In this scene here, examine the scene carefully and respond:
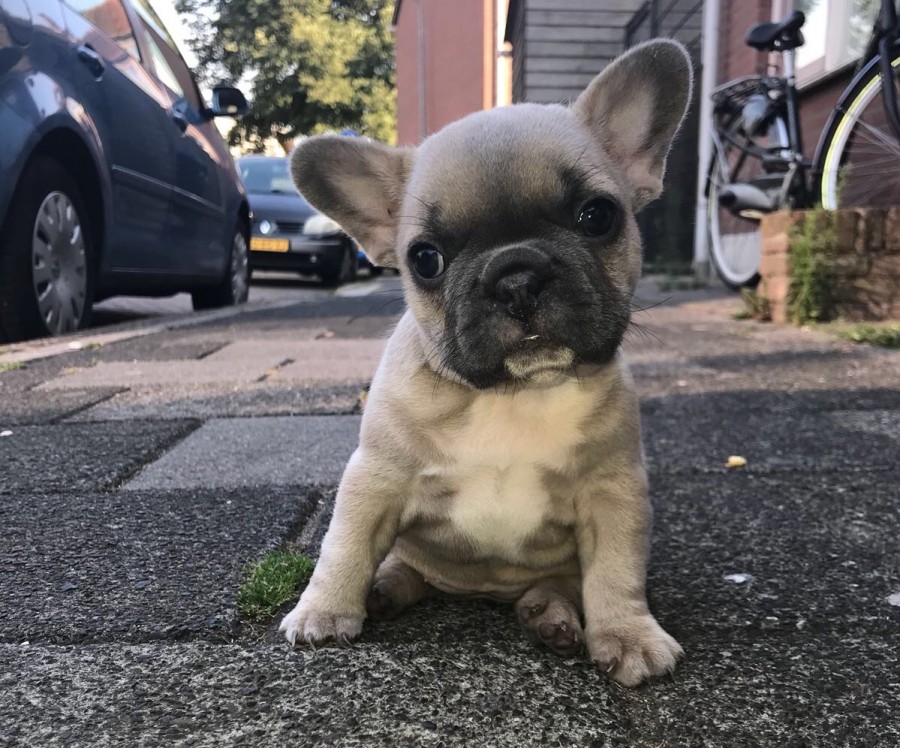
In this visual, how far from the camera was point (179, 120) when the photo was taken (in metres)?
5.98

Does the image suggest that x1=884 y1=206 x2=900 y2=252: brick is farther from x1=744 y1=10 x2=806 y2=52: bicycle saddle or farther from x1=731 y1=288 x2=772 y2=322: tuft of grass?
x1=744 y1=10 x2=806 y2=52: bicycle saddle

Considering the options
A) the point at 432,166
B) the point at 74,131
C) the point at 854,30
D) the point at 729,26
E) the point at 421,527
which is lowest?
the point at 421,527

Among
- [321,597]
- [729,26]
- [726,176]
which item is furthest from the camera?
[729,26]

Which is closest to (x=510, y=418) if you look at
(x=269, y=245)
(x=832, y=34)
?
(x=832, y=34)

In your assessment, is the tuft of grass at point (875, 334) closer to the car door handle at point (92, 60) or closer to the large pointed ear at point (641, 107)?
the large pointed ear at point (641, 107)

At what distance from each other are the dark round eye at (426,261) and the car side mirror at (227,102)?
557 centimetres

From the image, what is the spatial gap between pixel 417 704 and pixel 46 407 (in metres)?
2.63

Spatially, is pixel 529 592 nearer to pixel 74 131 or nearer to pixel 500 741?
pixel 500 741

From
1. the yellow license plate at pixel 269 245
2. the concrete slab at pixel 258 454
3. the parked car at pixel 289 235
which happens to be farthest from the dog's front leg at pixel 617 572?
the yellow license plate at pixel 269 245

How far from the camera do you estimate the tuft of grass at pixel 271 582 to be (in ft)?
5.06

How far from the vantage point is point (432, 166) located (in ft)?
5.49

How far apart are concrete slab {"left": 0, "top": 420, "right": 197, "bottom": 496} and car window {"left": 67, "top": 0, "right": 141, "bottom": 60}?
3.00 m

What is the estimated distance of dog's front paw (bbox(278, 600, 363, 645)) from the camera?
1.43 metres

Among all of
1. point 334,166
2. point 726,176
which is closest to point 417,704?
point 334,166
